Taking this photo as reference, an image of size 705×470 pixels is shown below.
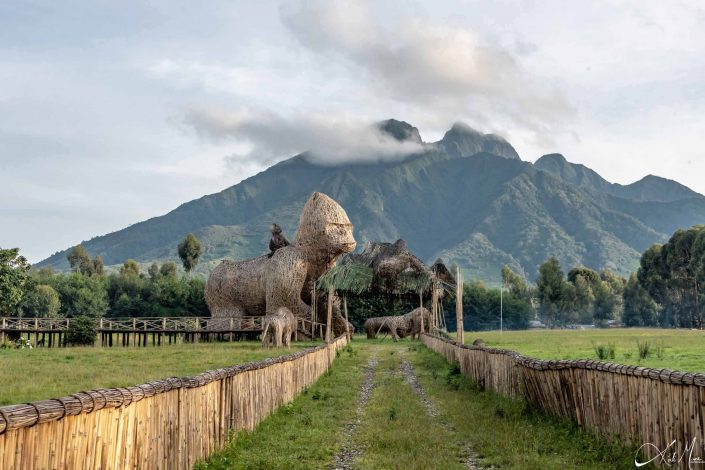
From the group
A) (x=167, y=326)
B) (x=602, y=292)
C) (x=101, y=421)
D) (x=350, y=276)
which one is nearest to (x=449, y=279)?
(x=350, y=276)

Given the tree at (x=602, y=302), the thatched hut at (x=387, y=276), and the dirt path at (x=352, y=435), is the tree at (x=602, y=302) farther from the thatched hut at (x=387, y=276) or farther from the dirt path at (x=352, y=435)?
the dirt path at (x=352, y=435)

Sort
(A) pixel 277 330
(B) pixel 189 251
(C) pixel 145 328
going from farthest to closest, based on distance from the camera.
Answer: (B) pixel 189 251 < (C) pixel 145 328 < (A) pixel 277 330

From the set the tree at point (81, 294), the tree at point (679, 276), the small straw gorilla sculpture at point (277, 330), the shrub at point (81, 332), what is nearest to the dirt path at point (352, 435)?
the small straw gorilla sculpture at point (277, 330)

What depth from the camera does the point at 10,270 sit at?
172 ft

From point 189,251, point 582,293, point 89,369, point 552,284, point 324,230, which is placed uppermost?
point 189,251

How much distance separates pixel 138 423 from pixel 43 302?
90.8 m

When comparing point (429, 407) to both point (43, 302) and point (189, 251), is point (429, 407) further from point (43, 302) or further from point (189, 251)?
point (189, 251)

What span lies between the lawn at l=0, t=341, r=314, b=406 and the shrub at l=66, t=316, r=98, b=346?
6.89m

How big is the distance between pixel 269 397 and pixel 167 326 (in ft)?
121

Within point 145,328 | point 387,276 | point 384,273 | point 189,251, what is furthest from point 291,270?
point 189,251

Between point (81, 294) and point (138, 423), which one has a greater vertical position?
point (81, 294)

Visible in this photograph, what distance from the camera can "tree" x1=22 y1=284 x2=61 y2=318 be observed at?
89.4m

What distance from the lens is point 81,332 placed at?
149 ft

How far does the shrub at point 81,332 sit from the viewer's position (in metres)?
45.5
